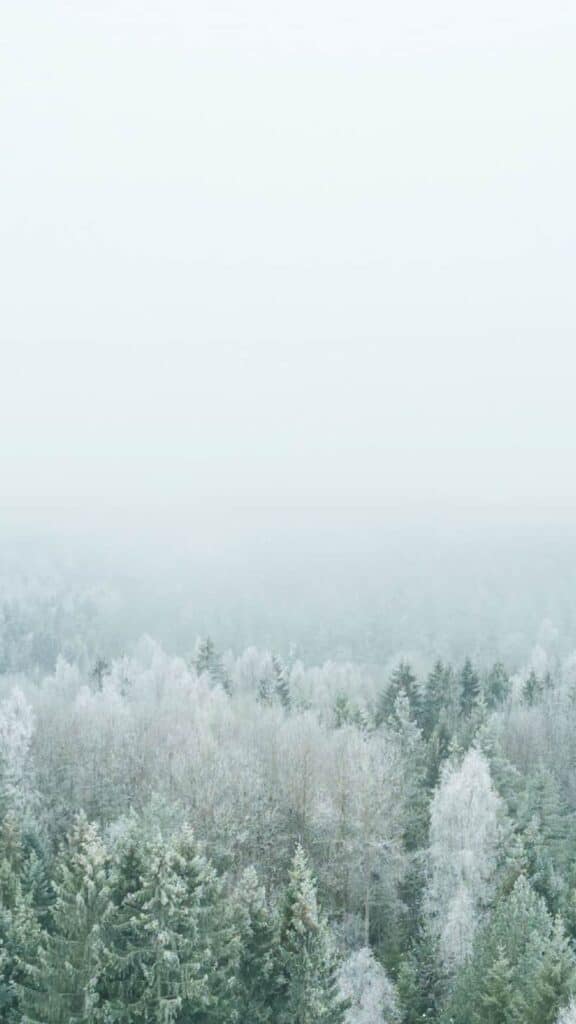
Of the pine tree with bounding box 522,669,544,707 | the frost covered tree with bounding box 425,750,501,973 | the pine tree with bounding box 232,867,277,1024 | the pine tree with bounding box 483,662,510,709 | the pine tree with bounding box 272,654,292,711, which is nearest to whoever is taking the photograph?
the pine tree with bounding box 232,867,277,1024

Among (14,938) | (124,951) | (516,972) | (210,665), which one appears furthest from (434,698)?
(124,951)

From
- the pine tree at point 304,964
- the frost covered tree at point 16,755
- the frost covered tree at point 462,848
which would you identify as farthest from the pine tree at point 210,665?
the pine tree at point 304,964

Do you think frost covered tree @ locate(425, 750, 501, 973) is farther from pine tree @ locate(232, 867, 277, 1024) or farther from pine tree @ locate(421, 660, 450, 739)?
pine tree @ locate(421, 660, 450, 739)

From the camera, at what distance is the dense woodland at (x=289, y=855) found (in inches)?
1174

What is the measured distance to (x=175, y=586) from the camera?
185 meters

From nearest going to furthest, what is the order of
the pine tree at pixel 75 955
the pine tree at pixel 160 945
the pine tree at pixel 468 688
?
the pine tree at pixel 160 945 → the pine tree at pixel 75 955 → the pine tree at pixel 468 688

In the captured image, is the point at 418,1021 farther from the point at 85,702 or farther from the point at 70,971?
the point at 85,702

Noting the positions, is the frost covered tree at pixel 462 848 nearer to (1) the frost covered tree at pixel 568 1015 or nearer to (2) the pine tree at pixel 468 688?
(1) the frost covered tree at pixel 568 1015

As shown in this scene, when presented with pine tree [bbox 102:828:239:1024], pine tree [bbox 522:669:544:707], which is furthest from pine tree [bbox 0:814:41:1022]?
pine tree [bbox 522:669:544:707]

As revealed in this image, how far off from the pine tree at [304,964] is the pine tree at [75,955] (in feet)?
23.0

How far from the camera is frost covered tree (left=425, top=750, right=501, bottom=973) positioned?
143 feet

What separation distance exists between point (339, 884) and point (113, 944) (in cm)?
2443

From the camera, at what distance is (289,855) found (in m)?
52.2

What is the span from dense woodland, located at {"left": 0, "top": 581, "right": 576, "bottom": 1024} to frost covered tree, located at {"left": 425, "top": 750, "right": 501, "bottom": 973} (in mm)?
124
